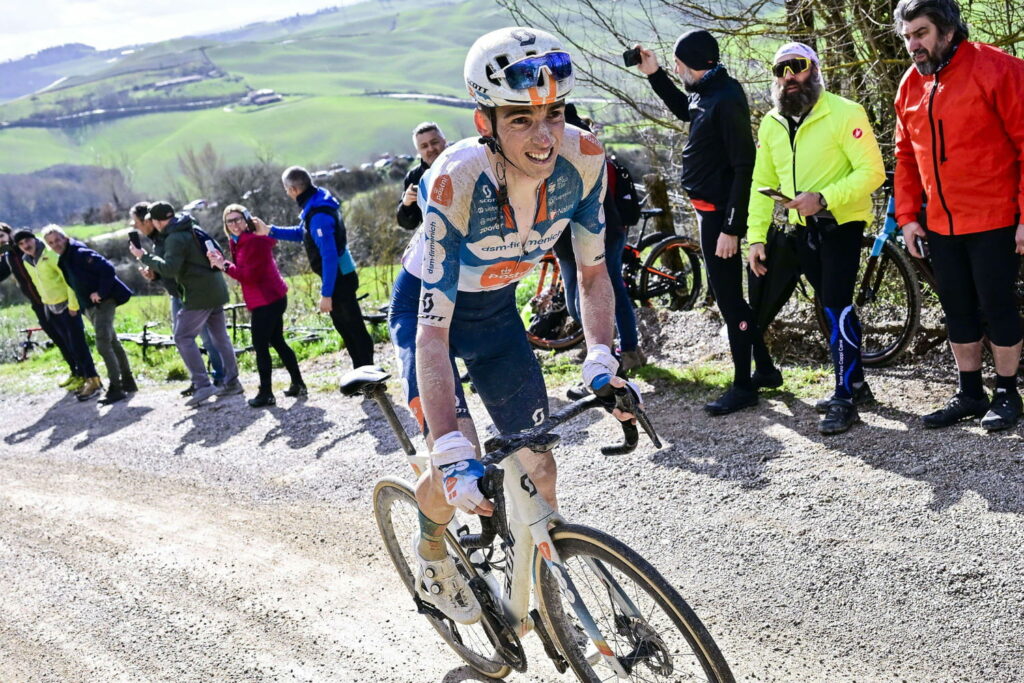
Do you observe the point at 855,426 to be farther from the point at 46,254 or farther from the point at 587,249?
the point at 46,254


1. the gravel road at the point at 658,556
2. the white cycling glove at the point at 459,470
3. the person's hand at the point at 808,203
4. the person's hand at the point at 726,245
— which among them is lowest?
the gravel road at the point at 658,556

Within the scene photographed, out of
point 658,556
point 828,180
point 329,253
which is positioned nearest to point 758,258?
point 828,180

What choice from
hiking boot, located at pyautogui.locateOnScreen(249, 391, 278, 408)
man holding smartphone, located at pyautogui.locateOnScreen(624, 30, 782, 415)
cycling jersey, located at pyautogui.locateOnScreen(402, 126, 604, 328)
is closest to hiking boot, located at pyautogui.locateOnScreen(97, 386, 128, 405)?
hiking boot, located at pyautogui.locateOnScreen(249, 391, 278, 408)

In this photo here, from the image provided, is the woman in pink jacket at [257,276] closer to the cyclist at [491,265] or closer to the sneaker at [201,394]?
the sneaker at [201,394]

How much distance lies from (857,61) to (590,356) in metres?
5.27

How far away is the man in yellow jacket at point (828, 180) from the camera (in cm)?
560

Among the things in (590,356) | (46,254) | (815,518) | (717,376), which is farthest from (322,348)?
(590,356)

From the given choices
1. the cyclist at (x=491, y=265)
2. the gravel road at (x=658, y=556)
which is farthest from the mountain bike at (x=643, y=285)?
the cyclist at (x=491, y=265)

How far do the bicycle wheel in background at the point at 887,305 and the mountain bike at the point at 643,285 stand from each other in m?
2.49

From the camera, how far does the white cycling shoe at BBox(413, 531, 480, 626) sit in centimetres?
376

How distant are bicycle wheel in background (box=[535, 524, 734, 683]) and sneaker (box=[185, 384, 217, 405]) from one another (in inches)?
327

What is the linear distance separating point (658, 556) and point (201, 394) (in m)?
7.45

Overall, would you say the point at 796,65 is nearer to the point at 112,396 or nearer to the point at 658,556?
the point at 658,556

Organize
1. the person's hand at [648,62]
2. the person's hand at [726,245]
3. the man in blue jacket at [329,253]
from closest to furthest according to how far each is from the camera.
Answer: the person's hand at [726,245], the person's hand at [648,62], the man in blue jacket at [329,253]
